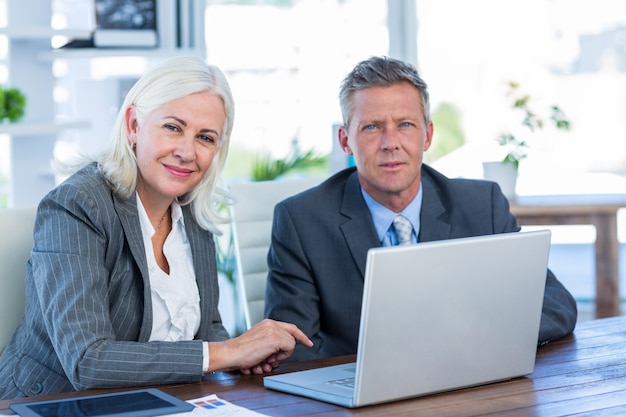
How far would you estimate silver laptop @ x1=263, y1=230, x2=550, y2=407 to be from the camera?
149 cm

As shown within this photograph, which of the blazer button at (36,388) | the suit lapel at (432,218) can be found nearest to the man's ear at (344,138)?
the suit lapel at (432,218)

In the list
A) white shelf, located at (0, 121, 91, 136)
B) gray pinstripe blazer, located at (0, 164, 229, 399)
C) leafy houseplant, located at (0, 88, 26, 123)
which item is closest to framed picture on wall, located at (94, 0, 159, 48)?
white shelf, located at (0, 121, 91, 136)

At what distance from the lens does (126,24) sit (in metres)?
4.09

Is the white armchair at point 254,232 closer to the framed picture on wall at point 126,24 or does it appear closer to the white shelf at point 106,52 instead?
the white shelf at point 106,52

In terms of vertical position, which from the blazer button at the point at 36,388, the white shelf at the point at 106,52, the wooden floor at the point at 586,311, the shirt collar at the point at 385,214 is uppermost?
the white shelf at the point at 106,52

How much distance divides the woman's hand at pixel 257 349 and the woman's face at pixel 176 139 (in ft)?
1.39

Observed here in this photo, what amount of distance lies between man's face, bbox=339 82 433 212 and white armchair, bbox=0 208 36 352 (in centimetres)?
83

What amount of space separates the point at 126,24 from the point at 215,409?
9.42ft

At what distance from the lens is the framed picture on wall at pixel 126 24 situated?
3.97 m

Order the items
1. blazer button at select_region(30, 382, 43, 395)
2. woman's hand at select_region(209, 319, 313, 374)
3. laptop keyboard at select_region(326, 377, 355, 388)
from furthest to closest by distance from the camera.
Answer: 1. blazer button at select_region(30, 382, 43, 395)
2. woman's hand at select_region(209, 319, 313, 374)
3. laptop keyboard at select_region(326, 377, 355, 388)

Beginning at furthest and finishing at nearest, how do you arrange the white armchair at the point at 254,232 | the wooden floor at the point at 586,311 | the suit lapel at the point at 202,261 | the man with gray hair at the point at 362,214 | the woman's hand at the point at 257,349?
the wooden floor at the point at 586,311
the white armchair at the point at 254,232
the man with gray hair at the point at 362,214
the suit lapel at the point at 202,261
the woman's hand at the point at 257,349

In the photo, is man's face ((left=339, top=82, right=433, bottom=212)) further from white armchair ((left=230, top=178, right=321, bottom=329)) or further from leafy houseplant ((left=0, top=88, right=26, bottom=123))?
leafy houseplant ((left=0, top=88, right=26, bottom=123))

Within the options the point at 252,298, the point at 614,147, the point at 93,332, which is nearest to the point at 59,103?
the point at 252,298

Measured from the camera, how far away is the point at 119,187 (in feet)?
6.60
